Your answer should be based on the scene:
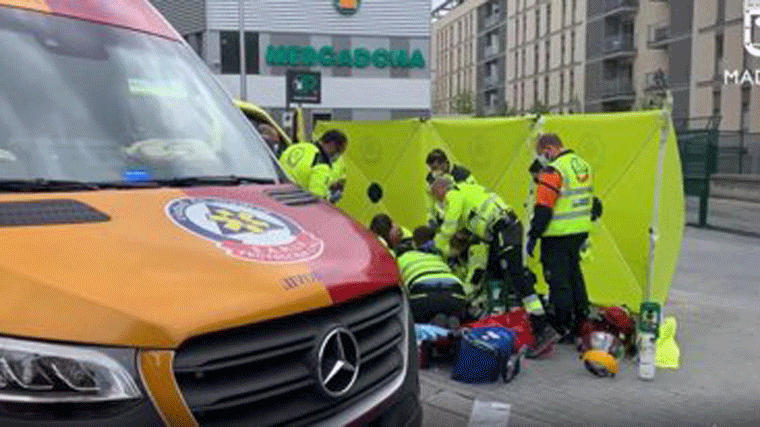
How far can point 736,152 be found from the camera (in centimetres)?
3005

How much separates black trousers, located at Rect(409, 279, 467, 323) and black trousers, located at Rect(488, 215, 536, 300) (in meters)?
0.79

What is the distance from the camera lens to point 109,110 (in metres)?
3.64

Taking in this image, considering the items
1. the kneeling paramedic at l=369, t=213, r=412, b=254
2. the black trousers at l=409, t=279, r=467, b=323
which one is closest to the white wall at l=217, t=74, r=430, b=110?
the kneeling paramedic at l=369, t=213, r=412, b=254

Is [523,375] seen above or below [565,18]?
below

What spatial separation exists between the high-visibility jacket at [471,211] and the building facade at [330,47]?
3998 cm

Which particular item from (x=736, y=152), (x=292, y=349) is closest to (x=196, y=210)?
(x=292, y=349)

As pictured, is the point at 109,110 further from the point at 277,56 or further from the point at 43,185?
the point at 277,56

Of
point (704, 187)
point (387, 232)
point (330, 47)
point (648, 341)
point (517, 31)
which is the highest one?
point (517, 31)

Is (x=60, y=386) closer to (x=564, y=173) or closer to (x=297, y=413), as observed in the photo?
(x=297, y=413)

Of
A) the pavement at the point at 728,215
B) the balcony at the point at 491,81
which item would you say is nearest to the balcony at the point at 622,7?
the balcony at the point at 491,81

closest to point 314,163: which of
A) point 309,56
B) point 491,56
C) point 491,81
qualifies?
point 309,56

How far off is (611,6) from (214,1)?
37.5 metres

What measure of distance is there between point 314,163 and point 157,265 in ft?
21.1

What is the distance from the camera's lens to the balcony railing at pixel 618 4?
2793 inches
